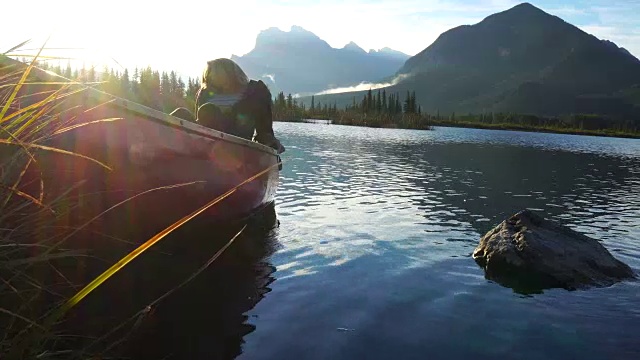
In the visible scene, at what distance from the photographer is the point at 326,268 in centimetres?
877

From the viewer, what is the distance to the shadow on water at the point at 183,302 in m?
5.27

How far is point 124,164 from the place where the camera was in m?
6.18

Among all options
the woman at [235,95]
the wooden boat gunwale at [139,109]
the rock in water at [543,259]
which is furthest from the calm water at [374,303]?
the woman at [235,95]

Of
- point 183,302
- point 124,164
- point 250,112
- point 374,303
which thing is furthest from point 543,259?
point 250,112

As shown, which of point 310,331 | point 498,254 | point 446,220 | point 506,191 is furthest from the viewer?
point 506,191

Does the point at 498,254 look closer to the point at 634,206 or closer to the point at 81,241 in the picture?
the point at 81,241

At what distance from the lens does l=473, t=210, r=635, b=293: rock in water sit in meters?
8.58

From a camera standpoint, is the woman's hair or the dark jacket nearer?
the dark jacket

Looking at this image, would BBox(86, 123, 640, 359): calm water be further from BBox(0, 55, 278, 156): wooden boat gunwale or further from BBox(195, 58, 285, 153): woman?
BBox(195, 58, 285, 153): woman

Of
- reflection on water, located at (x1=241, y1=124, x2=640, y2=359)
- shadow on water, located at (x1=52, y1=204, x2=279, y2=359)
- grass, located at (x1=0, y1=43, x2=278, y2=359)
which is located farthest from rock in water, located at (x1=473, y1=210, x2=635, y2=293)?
grass, located at (x1=0, y1=43, x2=278, y2=359)

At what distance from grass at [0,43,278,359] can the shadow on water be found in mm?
598

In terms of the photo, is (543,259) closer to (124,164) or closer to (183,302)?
(183,302)

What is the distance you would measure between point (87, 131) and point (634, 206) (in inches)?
846

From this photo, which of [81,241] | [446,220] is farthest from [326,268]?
[446,220]
